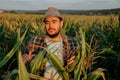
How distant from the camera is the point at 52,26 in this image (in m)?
3.29

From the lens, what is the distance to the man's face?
3287 millimetres

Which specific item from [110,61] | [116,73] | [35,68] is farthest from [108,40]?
[35,68]

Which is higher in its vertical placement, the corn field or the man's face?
the man's face

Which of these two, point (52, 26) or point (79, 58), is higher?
point (52, 26)

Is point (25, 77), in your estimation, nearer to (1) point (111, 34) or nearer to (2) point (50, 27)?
(2) point (50, 27)

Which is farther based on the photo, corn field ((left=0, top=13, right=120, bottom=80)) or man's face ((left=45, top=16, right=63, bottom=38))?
man's face ((left=45, top=16, right=63, bottom=38))

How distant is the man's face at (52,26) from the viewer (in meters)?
3.29

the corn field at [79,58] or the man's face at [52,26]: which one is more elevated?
the man's face at [52,26]

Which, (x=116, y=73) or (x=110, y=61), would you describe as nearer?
(x=116, y=73)

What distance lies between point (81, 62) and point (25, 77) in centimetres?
60

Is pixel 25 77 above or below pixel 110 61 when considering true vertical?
above

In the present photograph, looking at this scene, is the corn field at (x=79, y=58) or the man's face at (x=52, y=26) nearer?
the corn field at (x=79, y=58)

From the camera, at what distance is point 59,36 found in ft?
11.1

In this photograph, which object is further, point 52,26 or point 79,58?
point 52,26
